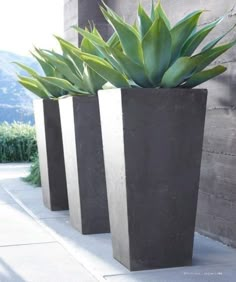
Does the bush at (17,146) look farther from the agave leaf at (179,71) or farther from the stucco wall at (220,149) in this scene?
the agave leaf at (179,71)

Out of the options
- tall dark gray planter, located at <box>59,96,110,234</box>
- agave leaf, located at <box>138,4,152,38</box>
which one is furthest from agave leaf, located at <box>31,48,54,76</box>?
agave leaf, located at <box>138,4,152,38</box>

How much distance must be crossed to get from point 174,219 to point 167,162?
1.22ft

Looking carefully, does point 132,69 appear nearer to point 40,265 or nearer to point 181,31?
point 181,31

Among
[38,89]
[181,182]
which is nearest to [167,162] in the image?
[181,182]

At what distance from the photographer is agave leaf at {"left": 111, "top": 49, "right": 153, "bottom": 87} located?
375 cm

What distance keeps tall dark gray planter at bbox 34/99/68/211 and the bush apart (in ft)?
17.4

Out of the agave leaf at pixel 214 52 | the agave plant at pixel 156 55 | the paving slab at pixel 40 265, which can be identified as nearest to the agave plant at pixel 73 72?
the agave plant at pixel 156 55

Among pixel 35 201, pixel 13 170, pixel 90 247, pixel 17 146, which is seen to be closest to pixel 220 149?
pixel 90 247

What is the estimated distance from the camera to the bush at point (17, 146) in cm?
1155

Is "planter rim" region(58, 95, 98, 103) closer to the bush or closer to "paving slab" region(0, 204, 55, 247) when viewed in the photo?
"paving slab" region(0, 204, 55, 247)

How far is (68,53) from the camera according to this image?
197 inches

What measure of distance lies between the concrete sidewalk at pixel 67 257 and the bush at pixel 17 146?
222 inches

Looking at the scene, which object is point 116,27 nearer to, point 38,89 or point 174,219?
point 174,219

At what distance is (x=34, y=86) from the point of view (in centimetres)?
594
